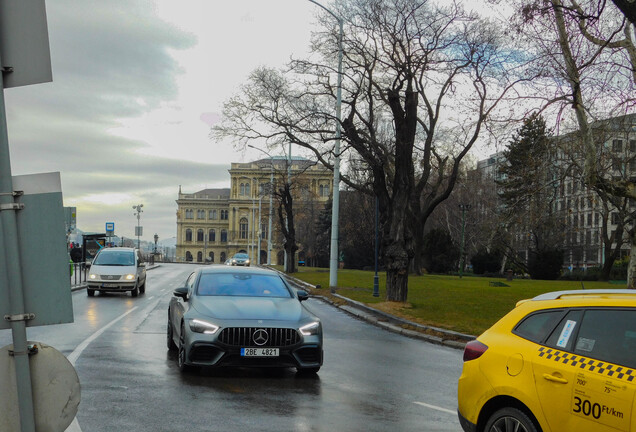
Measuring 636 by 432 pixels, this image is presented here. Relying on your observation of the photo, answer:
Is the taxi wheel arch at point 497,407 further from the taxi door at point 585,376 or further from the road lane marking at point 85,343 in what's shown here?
the road lane marking at point 85,343

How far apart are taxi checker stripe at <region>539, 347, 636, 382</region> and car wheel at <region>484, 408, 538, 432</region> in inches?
17.6

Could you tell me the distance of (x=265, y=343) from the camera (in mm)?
9984

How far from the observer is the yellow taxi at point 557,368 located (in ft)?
15.3

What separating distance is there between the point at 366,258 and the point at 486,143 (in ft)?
197

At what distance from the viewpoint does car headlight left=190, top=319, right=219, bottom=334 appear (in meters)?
10.0

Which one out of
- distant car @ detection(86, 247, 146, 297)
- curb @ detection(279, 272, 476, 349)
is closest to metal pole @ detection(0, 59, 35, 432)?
curb @ detection(279, 272, 476, 349)

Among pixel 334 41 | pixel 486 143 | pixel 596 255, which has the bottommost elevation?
pixel 596 255

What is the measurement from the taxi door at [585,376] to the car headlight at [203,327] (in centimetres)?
557

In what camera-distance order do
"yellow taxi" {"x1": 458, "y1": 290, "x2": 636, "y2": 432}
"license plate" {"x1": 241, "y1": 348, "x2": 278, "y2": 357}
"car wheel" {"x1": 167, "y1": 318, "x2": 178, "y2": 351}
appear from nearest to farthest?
"yellow taxi" {"x1": 458, "y1": 290, "x2": 636, "y2": 432}, "license plate" {"x1": 241, "y1": 348, "x2": 278, "y2": 357}, "car wheel" {"x1": 167, "y1": 318, "x2": 178, "y2": 351}

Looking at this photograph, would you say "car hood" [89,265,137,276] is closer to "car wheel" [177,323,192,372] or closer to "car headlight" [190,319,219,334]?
"car wheel" [177,323,192,372]

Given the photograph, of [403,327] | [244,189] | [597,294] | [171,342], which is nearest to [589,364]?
[597,294]

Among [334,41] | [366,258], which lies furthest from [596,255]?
[334,41]

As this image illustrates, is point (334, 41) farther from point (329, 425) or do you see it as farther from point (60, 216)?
point (60, 216)

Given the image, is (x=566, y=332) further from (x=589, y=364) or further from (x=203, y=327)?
(x=203, y=327)
